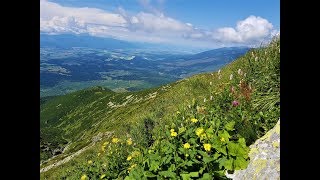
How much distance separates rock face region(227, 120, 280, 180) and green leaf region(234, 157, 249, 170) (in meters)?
0.06

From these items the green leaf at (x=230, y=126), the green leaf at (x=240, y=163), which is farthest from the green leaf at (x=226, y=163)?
the green leaf at (x=230, y=126)

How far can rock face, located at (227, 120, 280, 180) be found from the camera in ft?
16.6

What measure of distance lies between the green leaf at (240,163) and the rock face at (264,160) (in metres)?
0.06

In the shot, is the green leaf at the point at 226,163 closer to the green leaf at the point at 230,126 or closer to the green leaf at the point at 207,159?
the green leaf at the point at 207,159

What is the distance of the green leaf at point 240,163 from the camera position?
569 centimetres

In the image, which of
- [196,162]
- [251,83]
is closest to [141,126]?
[251,83]

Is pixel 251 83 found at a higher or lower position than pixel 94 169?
higher

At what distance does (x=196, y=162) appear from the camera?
5.93 m

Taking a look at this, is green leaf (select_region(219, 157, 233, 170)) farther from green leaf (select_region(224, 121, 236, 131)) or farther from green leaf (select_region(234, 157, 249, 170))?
green leaf (select_region(224, 121, 236, 131))

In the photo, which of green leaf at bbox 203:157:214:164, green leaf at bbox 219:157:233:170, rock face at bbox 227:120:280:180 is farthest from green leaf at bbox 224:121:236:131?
green leaf at bbox 203:157:214:164

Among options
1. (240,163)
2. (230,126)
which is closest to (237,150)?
(240,163)
